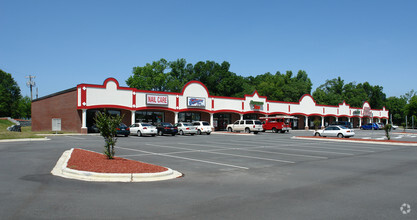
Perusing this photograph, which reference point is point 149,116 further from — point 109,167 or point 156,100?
point 109,167

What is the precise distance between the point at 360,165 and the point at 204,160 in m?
6.18

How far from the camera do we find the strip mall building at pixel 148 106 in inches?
1501

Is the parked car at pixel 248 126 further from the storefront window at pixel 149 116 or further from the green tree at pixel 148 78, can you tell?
the green tree at pixel 148 78

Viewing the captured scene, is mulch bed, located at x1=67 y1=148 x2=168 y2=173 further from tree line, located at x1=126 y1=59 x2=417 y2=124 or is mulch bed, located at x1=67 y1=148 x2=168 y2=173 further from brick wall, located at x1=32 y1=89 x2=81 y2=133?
tree line, located at x1=126 y1=59 x2=417 y2=124

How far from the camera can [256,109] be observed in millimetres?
53812

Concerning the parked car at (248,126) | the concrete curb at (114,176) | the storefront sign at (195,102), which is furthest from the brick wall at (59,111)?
the concrete curb at (114,176)

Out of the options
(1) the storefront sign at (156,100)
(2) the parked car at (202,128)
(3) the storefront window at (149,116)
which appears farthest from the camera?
(3) the storefront window at (149,116)

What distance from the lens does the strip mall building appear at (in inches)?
1501

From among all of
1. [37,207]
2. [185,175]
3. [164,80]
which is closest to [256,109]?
[164,80]

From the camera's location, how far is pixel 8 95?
88.1 metres

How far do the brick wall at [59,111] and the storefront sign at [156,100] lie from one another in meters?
8.52

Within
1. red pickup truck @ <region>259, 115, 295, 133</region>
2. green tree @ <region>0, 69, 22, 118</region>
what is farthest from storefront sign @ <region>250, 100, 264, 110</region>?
green tree @ <region>0, 69, 22, 118</region>

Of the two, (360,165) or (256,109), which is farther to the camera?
(256,109)

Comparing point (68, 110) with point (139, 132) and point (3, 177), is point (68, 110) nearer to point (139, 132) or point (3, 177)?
point (139, 132)
